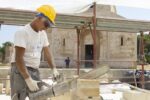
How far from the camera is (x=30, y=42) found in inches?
167

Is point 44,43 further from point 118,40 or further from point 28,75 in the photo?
point 118,40

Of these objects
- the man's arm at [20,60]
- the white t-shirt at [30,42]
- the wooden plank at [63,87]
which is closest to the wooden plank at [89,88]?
the wooden plank at [63,87]

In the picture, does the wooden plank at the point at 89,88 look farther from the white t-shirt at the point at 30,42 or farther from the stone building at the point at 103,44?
the stone building at the point at 103,44

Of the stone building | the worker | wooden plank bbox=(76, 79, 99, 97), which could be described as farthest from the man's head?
the stone building

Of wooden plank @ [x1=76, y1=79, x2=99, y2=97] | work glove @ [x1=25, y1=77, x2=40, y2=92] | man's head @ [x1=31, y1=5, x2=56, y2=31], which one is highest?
man's head @ [x1=31, y1=5, x2=56, y2=31]

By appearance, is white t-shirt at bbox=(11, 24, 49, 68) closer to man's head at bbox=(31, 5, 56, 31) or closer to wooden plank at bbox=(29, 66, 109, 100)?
man's head at bbox=(31, 5, 56, 31)

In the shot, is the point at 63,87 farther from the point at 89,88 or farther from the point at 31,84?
the point at 89,88

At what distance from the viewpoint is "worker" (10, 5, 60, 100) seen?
13.5 feet

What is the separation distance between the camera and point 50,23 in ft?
13.5

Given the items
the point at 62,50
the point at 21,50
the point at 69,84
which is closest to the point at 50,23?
the point at 21,50

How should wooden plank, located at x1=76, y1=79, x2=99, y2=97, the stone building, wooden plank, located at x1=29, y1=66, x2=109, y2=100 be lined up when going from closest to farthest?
wooden plank, located at x1=29, y1=66, x2=109, y2=100 → wooden plank, located at x1=76, y1=79, x2=99, y2=97 → the stone building

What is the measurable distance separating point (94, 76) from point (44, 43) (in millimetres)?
743

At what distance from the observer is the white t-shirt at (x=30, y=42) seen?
4.11 meters

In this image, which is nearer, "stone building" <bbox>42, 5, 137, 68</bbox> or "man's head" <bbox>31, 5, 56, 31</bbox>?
"man's head" <bbox>31, 5, 56, 31</bbox>
